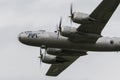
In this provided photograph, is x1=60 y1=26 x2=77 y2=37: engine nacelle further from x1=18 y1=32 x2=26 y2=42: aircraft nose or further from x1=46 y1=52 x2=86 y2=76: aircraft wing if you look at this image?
x1=46 y1=52 x2=86 y2=76: aircraft wing

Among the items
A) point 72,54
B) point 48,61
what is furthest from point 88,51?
point 48,61

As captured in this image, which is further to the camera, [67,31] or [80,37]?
[80,37]

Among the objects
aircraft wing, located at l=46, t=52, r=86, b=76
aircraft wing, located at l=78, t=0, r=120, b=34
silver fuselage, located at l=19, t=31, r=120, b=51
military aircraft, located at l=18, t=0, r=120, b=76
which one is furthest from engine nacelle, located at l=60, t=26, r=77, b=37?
aircraft wing, located at l=46, t=52, r=86, b=76

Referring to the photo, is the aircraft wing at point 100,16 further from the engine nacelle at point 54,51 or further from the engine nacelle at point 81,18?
the engine nacelle at point 54,51

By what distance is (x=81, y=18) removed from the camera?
63.2m

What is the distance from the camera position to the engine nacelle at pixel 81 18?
207 ft

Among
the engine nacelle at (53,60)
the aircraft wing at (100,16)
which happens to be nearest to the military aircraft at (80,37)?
the aircraft wing at (100,16)

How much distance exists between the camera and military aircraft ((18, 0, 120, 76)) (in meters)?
63.3

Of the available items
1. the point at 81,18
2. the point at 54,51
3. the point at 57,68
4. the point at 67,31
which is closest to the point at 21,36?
the point at 54,51

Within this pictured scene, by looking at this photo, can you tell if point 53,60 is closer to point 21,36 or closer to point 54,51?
point 54,51

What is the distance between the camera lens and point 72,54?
71500 mm

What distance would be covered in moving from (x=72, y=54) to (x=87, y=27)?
731cm

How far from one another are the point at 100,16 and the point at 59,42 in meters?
6.88

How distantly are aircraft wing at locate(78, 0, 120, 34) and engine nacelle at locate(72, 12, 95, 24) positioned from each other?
80 centimetres
